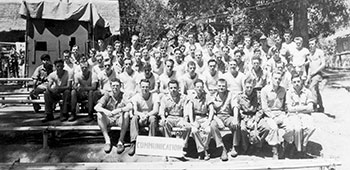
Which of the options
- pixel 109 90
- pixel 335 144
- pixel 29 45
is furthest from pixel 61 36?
pixel 335 144

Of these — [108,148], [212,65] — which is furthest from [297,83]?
[108,148]

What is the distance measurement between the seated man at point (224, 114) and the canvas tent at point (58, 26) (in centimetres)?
705

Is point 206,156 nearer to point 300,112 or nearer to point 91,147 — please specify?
point 300,112

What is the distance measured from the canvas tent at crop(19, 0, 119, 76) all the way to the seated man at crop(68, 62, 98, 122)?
496 cm

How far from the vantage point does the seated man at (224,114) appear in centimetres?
612

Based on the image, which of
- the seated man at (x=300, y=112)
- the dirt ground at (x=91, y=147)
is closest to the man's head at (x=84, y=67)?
the dirt ground at (x=91, y=147)

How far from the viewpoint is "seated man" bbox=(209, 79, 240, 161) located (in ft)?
20.1

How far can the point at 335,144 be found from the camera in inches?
269

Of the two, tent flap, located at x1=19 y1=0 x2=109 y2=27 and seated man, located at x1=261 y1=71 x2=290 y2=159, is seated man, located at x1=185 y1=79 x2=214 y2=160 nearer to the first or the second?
seated man, located at x1=261 y1=71 x2=290 y2=159

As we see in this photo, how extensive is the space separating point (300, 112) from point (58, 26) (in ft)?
30.8

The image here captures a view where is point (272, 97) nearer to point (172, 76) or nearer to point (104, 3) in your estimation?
point (172, 76)

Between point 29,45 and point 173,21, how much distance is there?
1357 centimetres

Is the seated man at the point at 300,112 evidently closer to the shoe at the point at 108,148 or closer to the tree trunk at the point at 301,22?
the shoe at the point at 108,148

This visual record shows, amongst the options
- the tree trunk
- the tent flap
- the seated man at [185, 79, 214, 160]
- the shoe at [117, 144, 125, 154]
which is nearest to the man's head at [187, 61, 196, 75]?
the seated man at [185, 79, 214, 160]
